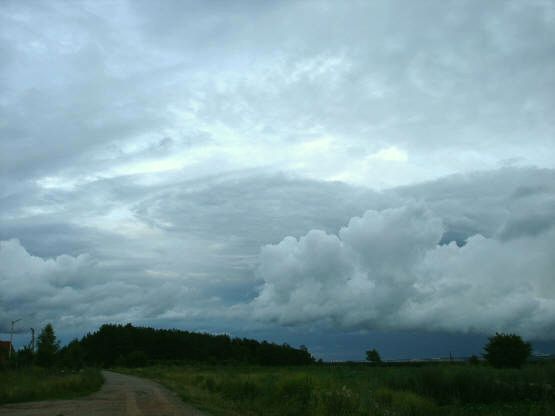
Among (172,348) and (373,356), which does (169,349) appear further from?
(373,356)

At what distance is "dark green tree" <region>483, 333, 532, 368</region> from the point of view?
7300 cm

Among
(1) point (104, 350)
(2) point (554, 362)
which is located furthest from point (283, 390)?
(1) point (104, 350)

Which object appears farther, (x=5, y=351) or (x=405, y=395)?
(x=5, y=351)

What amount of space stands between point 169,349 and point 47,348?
92.5m

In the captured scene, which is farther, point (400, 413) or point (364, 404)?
point (364, 404)

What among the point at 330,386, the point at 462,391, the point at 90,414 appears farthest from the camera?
the point at 462,391

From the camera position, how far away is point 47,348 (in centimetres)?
7694

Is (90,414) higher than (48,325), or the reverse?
(48,325)

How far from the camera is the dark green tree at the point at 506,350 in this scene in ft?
240

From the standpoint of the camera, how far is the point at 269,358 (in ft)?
518

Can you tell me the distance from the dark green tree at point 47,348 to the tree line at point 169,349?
6895 centimetres

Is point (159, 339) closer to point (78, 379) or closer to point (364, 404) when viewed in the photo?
point (78, 379)

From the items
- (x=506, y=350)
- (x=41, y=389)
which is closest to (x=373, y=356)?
(x=506, y=350)

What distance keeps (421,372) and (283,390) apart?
8250mm
